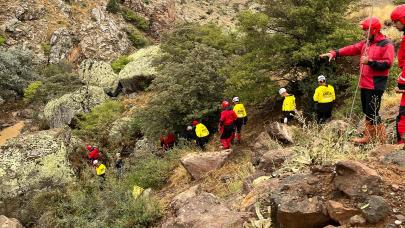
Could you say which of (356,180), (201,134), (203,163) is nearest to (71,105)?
(201,134)

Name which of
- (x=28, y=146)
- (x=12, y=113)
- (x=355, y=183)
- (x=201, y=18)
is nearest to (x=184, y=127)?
(x=28, y=146)

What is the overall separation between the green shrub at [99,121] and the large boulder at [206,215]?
43.7ft

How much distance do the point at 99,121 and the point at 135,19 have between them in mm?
18991

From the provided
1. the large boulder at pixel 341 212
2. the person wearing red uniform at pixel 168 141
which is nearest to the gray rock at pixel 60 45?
the person wearing red uniform at pixel 168 141

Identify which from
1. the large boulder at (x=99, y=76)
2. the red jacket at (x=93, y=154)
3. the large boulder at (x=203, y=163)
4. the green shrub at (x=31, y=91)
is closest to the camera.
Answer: the large boulder at (x=203, y=163)

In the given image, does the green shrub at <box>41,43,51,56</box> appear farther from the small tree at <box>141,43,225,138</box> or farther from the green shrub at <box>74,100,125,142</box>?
the small tree at <box>141,43,225,138</box>

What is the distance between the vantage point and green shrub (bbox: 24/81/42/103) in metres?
27.8

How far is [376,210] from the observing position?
4043 millimetres

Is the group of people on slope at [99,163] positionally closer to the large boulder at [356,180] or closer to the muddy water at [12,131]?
the large boulder at [356,180]

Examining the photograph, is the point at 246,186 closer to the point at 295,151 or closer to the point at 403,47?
the point at 295,151

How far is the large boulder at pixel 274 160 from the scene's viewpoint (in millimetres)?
6643

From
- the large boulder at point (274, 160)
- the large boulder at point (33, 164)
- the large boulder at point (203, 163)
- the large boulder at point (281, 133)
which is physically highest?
the large boulder at point (274, 160)

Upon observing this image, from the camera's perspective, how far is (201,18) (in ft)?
141

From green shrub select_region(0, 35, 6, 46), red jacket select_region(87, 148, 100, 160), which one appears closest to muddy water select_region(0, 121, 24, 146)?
green shrub select_region(0, 35, 6, 46)
